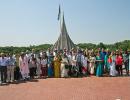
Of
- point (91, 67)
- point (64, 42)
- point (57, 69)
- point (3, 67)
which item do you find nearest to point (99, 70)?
point (91, 67)

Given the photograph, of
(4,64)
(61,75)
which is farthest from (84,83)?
(4,64)

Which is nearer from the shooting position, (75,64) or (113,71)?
(113,71)

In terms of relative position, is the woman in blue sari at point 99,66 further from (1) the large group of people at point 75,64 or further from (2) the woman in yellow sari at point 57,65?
(2) the woman in yellow sari at point 57,65

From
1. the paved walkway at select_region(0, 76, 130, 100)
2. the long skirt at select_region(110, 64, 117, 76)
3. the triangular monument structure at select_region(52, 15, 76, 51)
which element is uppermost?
the triangular monument structure at select_region(52, 15, 76, 51)

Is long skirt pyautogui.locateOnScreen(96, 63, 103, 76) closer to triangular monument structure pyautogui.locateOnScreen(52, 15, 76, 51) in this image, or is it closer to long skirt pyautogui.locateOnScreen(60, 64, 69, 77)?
long skirt pyautogui.locateOnScreen(60, 64, 69, 77)

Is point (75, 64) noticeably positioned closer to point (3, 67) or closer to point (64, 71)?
point (64, 71)

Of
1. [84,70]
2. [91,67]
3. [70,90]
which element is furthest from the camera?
[84,70]

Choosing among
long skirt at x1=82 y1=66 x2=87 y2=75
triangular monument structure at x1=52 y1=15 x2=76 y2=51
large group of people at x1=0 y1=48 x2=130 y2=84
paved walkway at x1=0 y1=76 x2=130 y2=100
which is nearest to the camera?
paved walkway at x1=0 y1=76 x2=130 y2=100

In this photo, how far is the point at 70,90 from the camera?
1218 cm

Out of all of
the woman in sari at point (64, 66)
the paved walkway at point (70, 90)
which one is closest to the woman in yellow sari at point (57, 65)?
the woman in sari at point (64, 66)

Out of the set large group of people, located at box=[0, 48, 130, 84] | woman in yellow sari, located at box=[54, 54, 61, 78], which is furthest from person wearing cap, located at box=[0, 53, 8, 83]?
woman in yellow sari, located at box=[54, 54, 61, 78]

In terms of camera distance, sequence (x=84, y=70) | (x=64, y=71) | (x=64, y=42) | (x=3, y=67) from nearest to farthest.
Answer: (x=3, y=67), (x=64, y=71), (x=84, y=70), (x=64, y=42)

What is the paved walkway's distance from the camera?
10.8m

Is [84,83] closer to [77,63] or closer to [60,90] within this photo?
[60,90]
